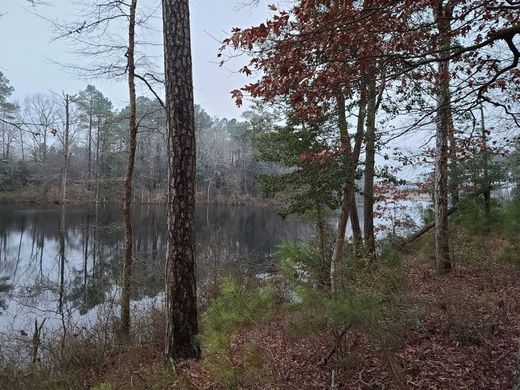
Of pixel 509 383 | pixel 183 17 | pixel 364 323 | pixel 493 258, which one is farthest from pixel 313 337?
pixel 493 258

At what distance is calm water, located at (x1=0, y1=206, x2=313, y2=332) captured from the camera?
8.89 metres

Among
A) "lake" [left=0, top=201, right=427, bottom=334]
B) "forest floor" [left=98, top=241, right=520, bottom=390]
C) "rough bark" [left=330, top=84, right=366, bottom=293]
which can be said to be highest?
"rough bark" [left=330, top=84, right=366, bottom=293]

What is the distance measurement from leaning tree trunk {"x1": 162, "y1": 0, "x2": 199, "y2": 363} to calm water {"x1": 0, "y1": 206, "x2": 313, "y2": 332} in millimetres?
4581

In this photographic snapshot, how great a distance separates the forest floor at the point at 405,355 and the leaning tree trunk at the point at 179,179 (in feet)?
1.41

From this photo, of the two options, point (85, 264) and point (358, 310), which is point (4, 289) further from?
point (358, 310)

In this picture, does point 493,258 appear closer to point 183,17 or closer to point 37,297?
point 183,17

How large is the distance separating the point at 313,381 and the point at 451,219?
765 centimetres

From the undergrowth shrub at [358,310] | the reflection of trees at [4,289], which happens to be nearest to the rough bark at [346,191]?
the undergrowth shrub at [358,310]

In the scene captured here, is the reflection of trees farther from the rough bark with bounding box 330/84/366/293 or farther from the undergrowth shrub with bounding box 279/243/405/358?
the undergrowth shrub with bounding box 279/243/405/358

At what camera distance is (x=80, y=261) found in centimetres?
1452

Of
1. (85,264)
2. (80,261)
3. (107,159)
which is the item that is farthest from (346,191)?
(107,159)

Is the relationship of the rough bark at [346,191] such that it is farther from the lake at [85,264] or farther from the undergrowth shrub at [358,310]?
the lake at [85,264]

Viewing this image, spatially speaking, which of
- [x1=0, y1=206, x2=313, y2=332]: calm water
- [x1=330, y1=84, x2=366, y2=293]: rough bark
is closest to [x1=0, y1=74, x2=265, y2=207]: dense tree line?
[x1=0, y1=206, x2=313, y2=332]: calm water

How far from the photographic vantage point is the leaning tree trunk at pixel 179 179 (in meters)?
4.01
